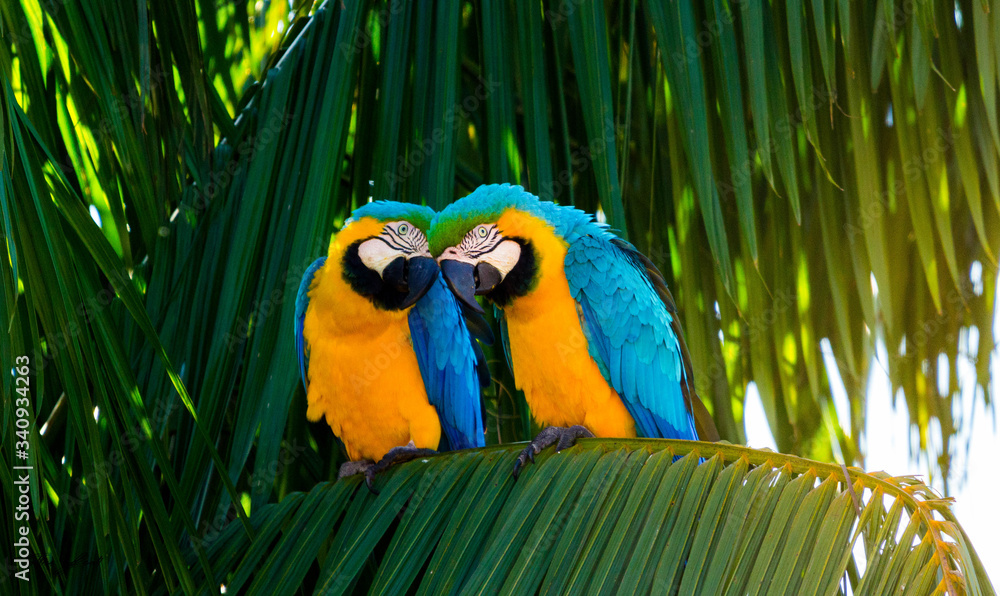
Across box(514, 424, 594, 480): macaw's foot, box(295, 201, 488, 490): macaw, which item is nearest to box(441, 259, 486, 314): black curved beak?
box(295, 201, 488, 490): macaw

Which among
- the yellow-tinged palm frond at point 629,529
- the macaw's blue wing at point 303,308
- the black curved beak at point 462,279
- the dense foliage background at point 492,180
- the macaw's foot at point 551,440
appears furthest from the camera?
the macaw's blue wing at point 303,308

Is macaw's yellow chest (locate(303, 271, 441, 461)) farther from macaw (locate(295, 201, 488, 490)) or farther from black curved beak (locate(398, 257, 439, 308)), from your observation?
black curved beak (locate(398, 257, 439, 308))

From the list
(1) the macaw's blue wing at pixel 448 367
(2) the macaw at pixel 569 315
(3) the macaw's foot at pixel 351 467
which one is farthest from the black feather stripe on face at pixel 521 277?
(3) the macaw's foot at pixel 351 467

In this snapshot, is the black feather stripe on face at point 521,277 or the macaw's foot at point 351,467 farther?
the macaw's foot at point 351,467

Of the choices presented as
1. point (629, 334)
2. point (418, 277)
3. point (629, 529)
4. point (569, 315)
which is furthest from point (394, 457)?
point (629, 529)

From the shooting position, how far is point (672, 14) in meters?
1.85

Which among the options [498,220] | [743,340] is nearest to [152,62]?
[498,220]

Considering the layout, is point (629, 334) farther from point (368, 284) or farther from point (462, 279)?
point (368, 284)

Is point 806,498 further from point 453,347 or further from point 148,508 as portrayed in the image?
point 453,347

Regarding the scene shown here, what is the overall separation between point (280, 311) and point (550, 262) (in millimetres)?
706

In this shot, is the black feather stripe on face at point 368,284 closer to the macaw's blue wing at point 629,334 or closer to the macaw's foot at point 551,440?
the macaw's blue wing at point 629,334

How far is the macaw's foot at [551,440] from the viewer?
1553 millimetres

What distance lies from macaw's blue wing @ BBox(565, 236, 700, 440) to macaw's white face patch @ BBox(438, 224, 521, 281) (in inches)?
6.3

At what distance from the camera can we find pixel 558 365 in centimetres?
215
